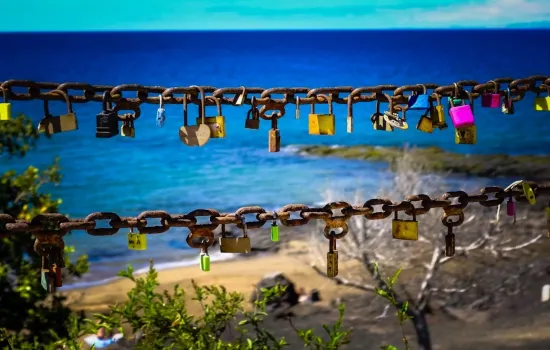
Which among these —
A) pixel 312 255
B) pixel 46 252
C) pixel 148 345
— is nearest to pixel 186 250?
pixel 312 255

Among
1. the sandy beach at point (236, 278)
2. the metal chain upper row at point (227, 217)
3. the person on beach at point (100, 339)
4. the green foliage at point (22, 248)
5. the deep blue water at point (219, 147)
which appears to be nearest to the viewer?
the metal chain upper row at point (227, 217)

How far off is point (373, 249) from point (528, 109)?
10904 mm

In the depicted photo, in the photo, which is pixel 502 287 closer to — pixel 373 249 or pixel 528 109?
pixel 373 249

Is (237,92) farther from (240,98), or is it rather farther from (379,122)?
(379,122)

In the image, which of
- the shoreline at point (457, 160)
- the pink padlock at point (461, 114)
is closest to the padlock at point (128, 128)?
the pink padlock at point (461, 114)

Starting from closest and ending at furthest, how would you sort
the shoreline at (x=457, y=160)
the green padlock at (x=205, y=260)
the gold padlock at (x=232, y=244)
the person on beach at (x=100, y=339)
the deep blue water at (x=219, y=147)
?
the gold padlock at (x=232, y=244) → the green padlock at (x=205, y=260) → the person on beach at (x=100, y=339) → the shoreline at (x=457, y=160) → the deep blue water at (x=219, y=147)

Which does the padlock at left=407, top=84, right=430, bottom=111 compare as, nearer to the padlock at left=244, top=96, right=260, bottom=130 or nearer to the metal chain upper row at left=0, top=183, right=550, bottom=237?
the metal chain upper row at left=0, top=183, right=550, bottom=237

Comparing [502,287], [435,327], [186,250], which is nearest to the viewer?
[435,327]

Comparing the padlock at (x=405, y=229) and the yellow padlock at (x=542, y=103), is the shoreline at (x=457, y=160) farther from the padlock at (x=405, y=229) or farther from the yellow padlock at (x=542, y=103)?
the padlock at (x=405, y=229)

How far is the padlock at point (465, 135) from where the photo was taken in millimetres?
1649

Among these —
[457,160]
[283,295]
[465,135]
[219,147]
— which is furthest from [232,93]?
[219,147]

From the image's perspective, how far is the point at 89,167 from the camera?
15.3 m

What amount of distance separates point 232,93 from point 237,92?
0.01m

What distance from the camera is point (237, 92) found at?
138 centimetres
